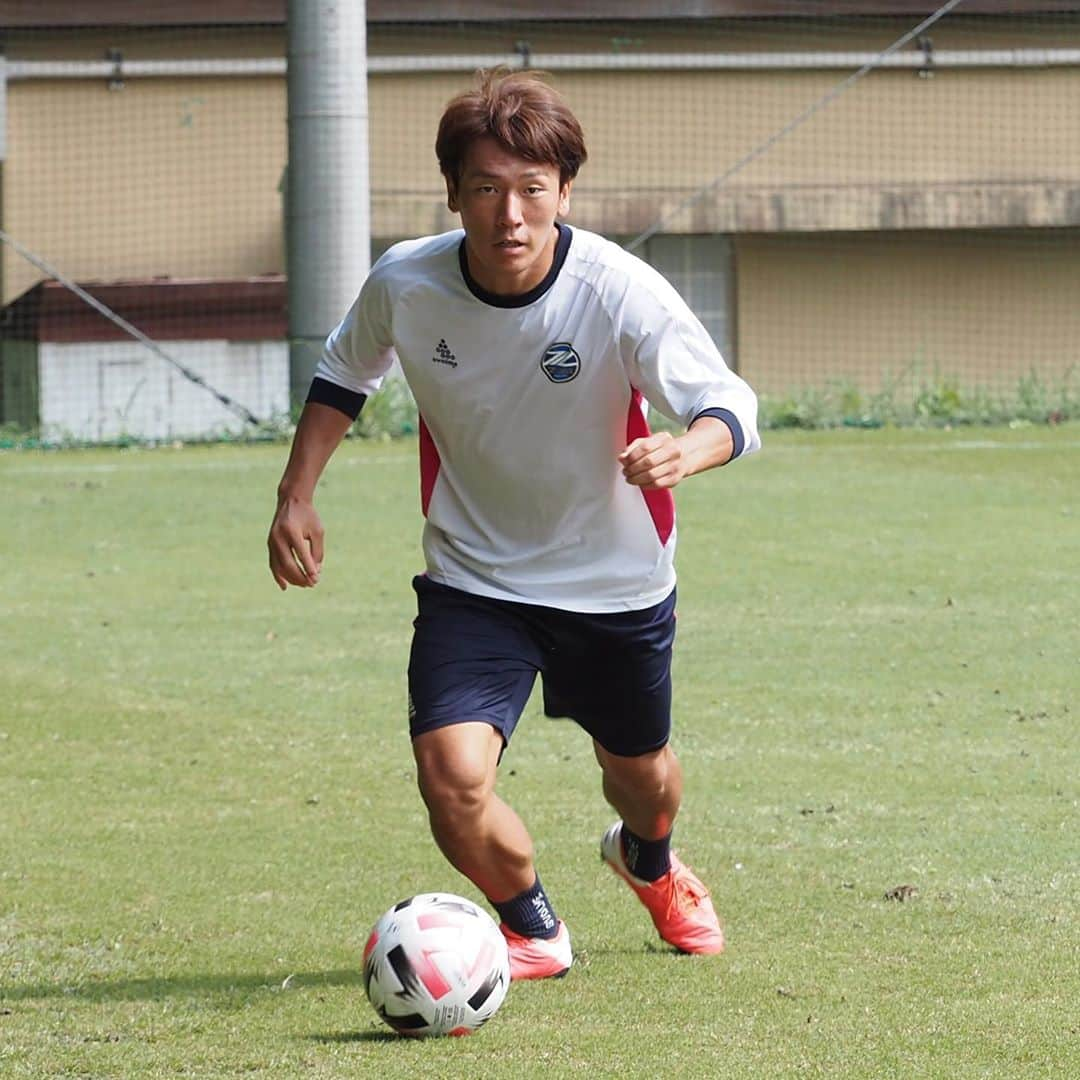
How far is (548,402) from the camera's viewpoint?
15.4 ft

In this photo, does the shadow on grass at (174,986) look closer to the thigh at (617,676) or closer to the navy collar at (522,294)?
the thigh at (617,676)

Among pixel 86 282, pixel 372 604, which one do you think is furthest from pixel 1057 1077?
pixel 86 282

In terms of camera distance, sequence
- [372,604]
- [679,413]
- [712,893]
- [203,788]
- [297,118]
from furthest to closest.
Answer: [297,118] < [372,604] < [203,788] < [712,893] < [679,413]

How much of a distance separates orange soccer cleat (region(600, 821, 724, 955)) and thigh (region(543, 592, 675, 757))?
330mm

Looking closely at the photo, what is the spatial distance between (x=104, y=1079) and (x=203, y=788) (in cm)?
267

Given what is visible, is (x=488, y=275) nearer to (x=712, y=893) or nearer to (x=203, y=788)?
(x=712, y=893)

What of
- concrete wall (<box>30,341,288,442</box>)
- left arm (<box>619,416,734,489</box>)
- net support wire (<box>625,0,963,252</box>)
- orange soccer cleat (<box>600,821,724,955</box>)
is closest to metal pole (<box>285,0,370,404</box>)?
concrete wall (<box>30,341,288,442</box>)

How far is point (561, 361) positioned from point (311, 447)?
677 mm

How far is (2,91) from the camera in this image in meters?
20.0

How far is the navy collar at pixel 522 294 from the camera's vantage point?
4.67 m

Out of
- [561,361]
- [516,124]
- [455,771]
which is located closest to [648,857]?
[455,771]

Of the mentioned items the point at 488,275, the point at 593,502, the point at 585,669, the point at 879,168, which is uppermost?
the point at 879,168

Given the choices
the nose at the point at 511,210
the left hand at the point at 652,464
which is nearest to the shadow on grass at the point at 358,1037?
the left hand at the point at 652,464

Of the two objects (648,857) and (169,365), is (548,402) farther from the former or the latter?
(169,365)
